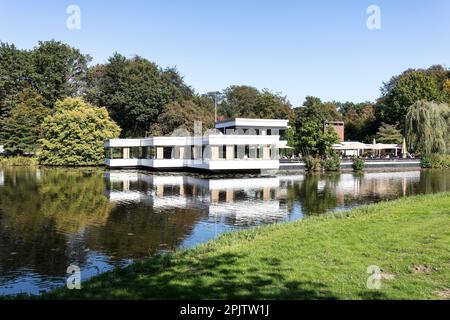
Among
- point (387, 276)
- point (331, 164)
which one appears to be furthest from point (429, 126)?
point (387, 276)

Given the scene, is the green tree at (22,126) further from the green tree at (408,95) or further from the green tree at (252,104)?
the green tree at (408,95)

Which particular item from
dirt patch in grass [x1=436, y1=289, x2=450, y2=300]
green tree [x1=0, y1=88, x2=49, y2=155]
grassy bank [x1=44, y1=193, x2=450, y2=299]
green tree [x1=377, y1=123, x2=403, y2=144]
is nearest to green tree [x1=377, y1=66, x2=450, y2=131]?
green tree [x1=377, y1=123, x2=403, y2=144]

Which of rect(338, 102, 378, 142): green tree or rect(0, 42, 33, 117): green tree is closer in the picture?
rect(0, 42, 33, 117): green tree

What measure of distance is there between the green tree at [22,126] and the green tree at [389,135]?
45401 mm

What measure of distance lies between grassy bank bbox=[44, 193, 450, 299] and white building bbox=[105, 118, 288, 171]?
83.6 ft

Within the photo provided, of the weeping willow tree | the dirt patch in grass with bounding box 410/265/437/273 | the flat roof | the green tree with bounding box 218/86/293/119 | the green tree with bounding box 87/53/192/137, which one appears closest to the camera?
the dirt patch in grass with bounding box 410/265/437/273

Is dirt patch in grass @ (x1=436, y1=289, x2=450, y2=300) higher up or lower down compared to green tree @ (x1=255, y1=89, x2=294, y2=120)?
lower down

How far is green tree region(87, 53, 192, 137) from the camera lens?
60719 mm

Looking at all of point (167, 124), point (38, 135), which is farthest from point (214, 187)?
point (38, 135)

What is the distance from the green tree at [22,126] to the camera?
55500 mm

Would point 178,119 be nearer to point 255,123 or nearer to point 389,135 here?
point 255,123

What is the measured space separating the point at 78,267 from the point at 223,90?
3487 inches

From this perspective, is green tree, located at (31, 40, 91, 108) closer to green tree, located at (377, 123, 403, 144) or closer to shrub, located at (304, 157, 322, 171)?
shrub, located at (304, 157, 322, 171)
